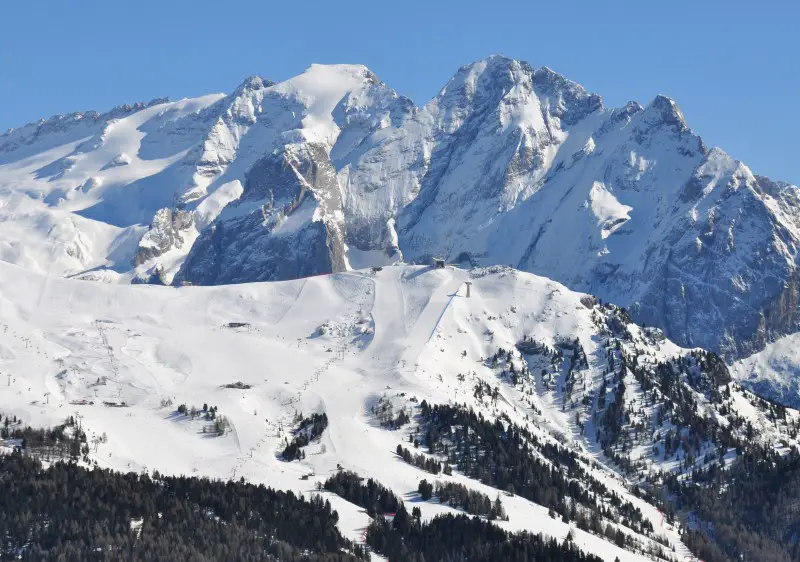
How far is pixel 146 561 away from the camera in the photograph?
198375 mm

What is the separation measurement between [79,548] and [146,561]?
1050cm

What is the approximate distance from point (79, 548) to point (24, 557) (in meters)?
8.10

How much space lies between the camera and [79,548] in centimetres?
19900

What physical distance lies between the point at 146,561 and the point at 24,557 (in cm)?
1818

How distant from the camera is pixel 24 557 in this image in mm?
197000
